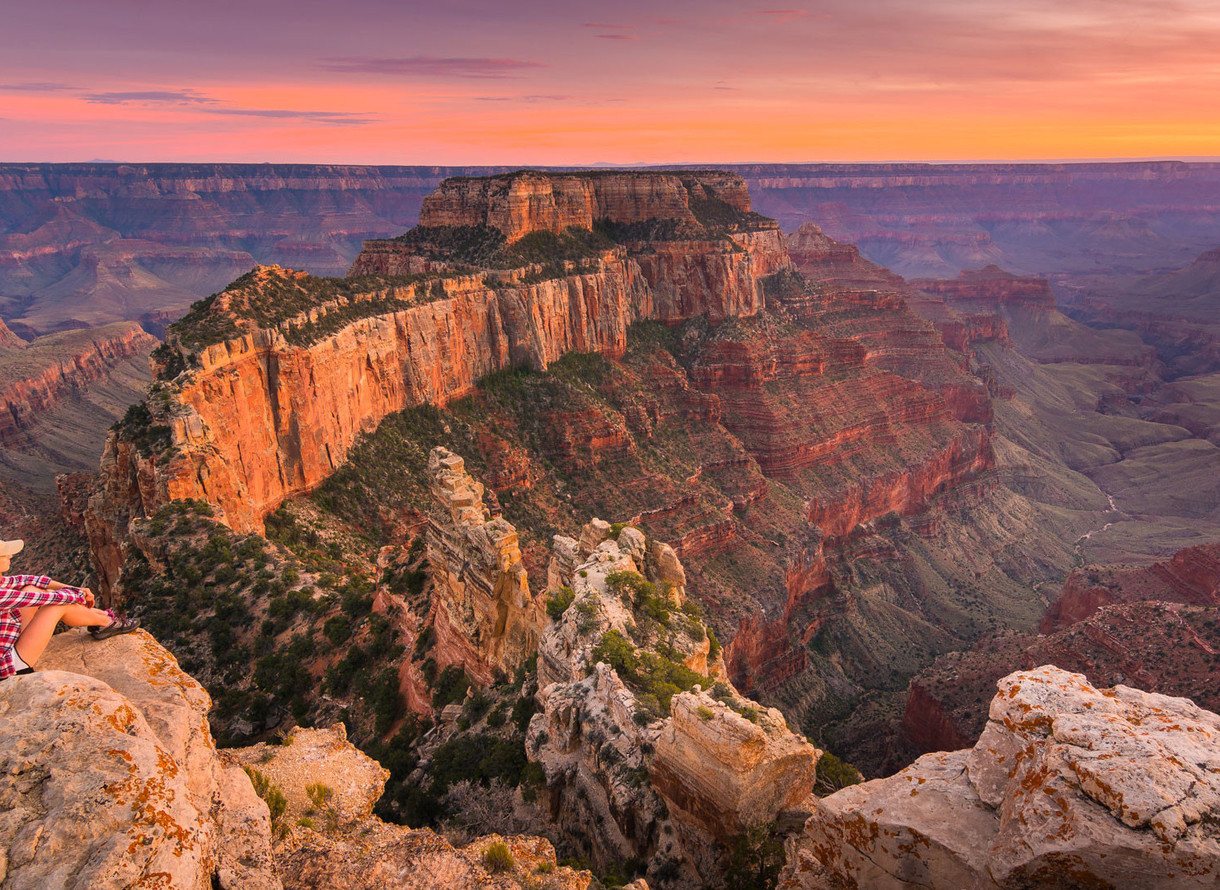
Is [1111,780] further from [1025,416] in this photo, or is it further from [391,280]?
[1025,416]

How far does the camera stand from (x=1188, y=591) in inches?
2921

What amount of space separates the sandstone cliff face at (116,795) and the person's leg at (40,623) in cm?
66

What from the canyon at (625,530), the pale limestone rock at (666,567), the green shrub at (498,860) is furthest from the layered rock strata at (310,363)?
the green shrub at (498,860)

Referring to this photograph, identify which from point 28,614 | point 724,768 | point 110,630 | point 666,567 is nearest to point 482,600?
point 666,567

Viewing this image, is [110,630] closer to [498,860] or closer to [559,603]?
[498,860]

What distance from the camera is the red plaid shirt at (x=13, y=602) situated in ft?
41.9

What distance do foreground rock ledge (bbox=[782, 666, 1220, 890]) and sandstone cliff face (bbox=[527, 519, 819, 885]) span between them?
11.4 feet

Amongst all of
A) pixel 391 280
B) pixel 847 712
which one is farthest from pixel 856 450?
pixel 391 280

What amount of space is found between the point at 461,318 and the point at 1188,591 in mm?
77561

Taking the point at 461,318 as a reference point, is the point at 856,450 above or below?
below

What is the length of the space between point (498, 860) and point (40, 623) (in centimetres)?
995

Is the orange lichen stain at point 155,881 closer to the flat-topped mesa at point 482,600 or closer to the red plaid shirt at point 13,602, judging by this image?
the red plaid shirt at point 13,602

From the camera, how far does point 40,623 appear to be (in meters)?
13.5

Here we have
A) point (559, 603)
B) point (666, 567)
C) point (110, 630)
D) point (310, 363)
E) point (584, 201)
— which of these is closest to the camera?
point (110, 630)
